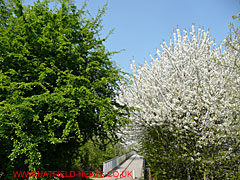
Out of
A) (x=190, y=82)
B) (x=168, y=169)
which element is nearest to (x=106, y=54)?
(x=190, y=82)

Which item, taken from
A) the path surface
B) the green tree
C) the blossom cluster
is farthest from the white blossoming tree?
the path surface

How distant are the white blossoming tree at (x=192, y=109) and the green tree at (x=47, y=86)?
1.68m

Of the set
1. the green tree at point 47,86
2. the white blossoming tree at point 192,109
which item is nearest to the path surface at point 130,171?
the white blossoming tree at point 192,109

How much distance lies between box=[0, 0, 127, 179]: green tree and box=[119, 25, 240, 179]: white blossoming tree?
5.51ft

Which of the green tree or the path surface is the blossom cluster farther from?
the path surface

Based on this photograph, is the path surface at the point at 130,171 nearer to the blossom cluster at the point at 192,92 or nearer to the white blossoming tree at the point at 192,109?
the blossom cluster at the point at 192,92

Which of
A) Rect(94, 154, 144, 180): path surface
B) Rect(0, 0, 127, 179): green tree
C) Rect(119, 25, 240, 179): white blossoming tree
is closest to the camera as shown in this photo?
Rect(0, 0, 127, 179): green tree

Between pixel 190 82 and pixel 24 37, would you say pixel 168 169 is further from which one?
pixel 24 37

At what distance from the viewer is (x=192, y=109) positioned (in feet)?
20.1

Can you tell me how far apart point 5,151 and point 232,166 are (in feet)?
18.7

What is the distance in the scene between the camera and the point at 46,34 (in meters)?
5.16

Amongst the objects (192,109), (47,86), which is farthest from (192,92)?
(47,86)

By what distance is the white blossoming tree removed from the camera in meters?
4.72

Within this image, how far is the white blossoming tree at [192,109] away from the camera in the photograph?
186 inches
